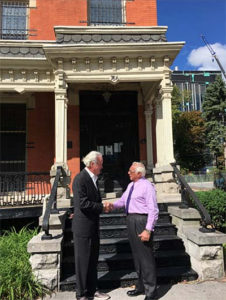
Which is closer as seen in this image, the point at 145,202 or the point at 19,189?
the point at 145,202

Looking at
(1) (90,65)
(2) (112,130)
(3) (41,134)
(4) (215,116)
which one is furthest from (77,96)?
(4) (215,116)

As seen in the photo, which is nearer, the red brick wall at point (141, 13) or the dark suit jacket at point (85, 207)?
the dark suit jacket at point (85, 207)

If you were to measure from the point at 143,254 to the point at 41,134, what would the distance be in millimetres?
5558

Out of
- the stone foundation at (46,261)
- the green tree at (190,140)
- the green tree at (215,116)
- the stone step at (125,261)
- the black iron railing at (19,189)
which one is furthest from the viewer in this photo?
the green tree at (215,116)

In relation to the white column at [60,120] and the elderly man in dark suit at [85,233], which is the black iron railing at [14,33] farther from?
the elderly man in dark suit at [85,233]

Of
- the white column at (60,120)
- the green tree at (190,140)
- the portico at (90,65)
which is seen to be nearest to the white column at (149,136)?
the portico at (90,65)

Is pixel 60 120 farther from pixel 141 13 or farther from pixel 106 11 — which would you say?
pixel 141 13

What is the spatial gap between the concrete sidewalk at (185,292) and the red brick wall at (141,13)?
24.7 feet

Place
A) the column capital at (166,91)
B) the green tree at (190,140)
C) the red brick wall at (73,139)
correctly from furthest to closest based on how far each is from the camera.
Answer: the green tree at (190,140) < the red brick wall at (73,139) < the column capital at (166,91)

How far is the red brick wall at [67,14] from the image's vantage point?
7707 millimetres

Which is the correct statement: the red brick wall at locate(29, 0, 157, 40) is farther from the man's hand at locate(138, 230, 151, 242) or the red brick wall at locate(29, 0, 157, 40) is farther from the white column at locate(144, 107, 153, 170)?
the man's hand at locate(138, 230, 151, 242)

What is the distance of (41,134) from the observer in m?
Answer: 7.54

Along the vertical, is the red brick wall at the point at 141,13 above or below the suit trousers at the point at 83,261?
above

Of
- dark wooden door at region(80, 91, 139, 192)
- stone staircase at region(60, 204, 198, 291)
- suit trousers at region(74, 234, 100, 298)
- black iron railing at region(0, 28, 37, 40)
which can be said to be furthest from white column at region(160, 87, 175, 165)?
black iron railing at region(0, 28, 37, 40)
